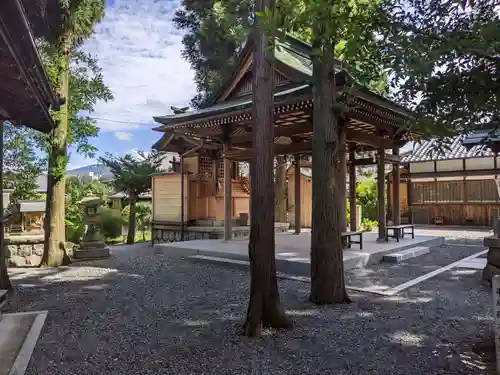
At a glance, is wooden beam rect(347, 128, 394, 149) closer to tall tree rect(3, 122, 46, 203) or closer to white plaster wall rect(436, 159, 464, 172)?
tall tree rect(3, 122, 46, 203)

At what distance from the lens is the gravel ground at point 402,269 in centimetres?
618

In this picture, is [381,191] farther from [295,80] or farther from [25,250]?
[25,250]

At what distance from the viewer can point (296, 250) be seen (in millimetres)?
8516

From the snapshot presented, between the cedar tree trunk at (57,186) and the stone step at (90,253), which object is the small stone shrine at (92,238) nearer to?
the stone step at (90,253)

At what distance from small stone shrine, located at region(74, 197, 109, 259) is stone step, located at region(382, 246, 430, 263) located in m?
6.81

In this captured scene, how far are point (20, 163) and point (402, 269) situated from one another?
33.2ft

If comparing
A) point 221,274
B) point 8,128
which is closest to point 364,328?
point 221,274

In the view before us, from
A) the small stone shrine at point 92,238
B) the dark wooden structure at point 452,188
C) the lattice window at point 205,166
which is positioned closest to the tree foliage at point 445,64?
the small stone shrine at point 92,238

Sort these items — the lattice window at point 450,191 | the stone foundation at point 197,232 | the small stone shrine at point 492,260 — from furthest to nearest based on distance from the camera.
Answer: the lattice window at point 450,191, the stone foundation at point 197,232, the small stone shrine at point 492,260

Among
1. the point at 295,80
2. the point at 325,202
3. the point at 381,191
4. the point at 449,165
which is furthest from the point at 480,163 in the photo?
the point at 325,202

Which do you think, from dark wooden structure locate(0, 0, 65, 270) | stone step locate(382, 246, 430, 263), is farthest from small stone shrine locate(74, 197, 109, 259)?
stone step locate(382, 246, 430, 263)

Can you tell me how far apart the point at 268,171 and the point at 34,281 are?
5335 millimetres

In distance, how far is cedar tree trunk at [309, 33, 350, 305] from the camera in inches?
193

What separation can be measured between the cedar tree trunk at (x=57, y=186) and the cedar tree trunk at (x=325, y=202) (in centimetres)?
600
